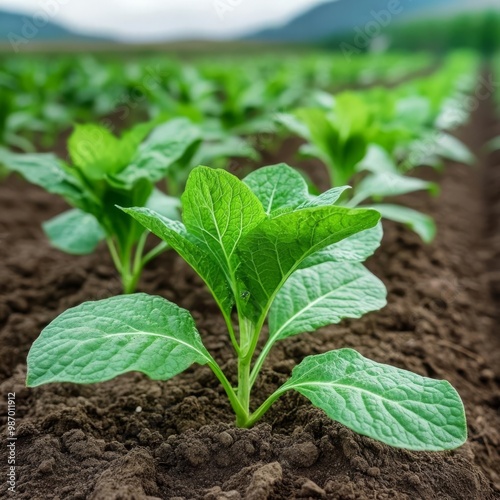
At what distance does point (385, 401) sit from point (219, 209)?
585 mm

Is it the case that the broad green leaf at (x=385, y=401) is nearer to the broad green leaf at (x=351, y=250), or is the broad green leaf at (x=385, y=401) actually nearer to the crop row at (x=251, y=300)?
the crop row at (x=251, y=300)

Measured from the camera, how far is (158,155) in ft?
7.39

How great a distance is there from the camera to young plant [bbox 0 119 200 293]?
224 cm

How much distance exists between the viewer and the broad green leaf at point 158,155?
221cm

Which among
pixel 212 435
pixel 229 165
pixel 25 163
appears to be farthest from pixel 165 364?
pixel 229 165

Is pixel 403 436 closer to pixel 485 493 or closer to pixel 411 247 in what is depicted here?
pixel 485 493

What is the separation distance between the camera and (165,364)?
143 cm

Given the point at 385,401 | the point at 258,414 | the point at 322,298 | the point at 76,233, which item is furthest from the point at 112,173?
Answer: the point at 385,401

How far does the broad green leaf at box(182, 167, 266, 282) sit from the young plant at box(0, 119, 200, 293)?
74 cm

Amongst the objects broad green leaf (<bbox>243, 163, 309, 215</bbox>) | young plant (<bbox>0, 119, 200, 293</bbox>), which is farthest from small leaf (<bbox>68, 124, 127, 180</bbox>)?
broad green leaf (<bbox>243, 163, 309, 215</bbox>)

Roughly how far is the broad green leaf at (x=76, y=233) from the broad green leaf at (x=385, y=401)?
1184 mm

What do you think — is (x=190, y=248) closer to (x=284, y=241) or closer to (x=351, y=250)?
(x=284, y=241)

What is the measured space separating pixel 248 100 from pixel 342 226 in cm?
422

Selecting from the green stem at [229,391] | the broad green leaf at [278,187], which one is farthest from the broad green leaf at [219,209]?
the green stem at [229,391]
